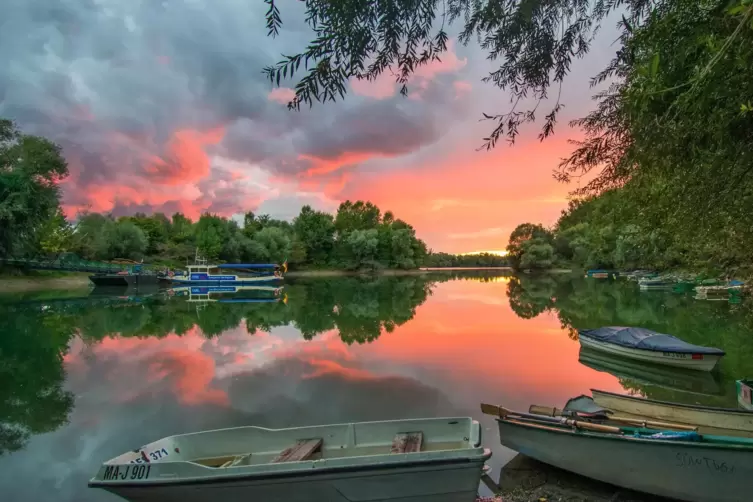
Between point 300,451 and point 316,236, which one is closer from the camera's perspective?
point 300,451

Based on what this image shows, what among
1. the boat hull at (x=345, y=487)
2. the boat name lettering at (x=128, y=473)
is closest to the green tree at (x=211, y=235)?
the boat name lettering at (x=128, y=473)

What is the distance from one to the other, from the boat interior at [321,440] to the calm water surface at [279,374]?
1459mm

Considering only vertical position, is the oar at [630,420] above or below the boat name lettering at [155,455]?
above

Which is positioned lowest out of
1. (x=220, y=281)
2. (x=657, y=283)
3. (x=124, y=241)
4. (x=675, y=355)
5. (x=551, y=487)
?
(x=551, y=487)

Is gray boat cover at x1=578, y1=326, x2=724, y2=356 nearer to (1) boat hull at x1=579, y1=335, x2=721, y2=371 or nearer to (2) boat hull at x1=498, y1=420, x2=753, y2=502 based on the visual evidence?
(1) boat hull at x1=579, y1=335, x2=721, y2=371

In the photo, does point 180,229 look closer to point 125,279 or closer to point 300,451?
point 125,279

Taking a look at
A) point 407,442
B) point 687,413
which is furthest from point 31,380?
point 687,413

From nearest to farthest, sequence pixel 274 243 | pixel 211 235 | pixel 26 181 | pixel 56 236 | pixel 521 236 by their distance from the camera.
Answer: pixel 26 181 → pixel 56 236 → pixel 211 235 → pixel 274 243 → pixel 521 236

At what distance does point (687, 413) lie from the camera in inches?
274

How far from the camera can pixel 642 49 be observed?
483cm

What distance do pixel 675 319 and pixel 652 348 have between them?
11.6m

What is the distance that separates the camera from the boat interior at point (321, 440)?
618 centimetres

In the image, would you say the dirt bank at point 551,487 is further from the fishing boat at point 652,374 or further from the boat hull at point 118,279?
the boat hull at point 118,279

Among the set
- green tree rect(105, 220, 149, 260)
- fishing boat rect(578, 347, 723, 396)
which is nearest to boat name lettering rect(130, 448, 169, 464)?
fishing boat rect(578, 347, 723, 396)
